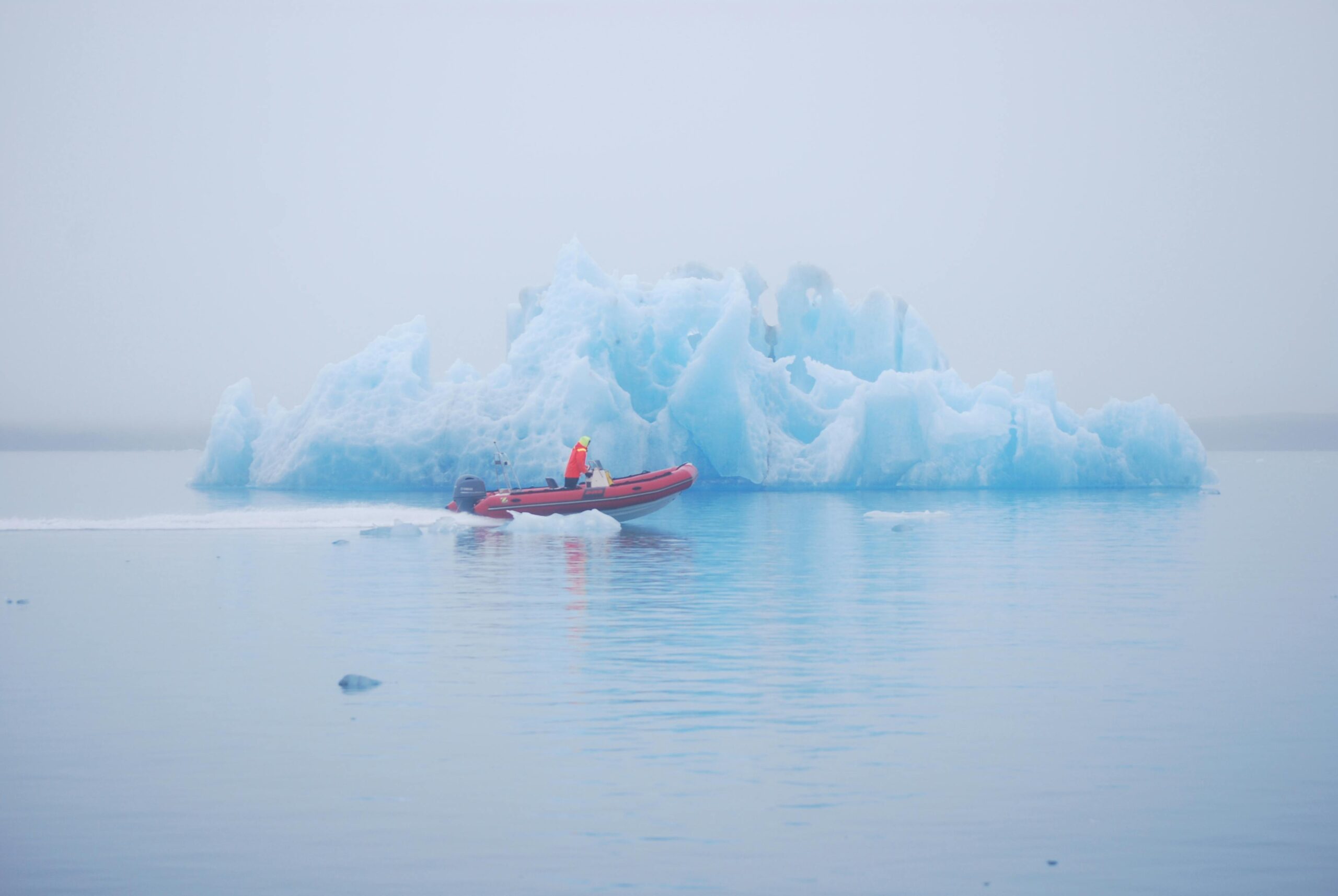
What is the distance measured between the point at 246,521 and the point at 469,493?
4591 millimetres

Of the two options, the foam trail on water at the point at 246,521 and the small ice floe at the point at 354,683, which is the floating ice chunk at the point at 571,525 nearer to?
the foam trail on water at the point at 246,521

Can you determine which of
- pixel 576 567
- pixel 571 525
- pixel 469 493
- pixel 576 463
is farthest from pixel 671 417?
pixel 576 567

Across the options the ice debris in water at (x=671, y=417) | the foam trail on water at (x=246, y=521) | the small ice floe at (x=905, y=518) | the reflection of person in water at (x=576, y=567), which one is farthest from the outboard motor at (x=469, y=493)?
the small ice floe at (x=905, y=518)

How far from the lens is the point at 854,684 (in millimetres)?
9766

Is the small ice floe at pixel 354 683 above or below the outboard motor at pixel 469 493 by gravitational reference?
below

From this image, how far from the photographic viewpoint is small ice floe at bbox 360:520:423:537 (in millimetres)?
23578

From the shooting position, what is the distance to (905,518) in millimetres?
27562

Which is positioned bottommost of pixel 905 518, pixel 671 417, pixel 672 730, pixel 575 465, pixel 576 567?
pixel 672 730

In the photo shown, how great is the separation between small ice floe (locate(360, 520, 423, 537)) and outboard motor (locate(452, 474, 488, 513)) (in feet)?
6.59

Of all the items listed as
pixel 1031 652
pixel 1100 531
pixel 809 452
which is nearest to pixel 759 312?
pixel 809 452

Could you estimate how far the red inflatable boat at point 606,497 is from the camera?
24.5 meters

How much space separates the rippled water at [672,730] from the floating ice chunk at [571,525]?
5.52 m

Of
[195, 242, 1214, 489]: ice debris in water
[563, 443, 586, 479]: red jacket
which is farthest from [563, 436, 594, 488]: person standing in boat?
[195, 242, 1214, 489]: ice debris in water

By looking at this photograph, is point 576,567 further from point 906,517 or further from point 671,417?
point 671,417
